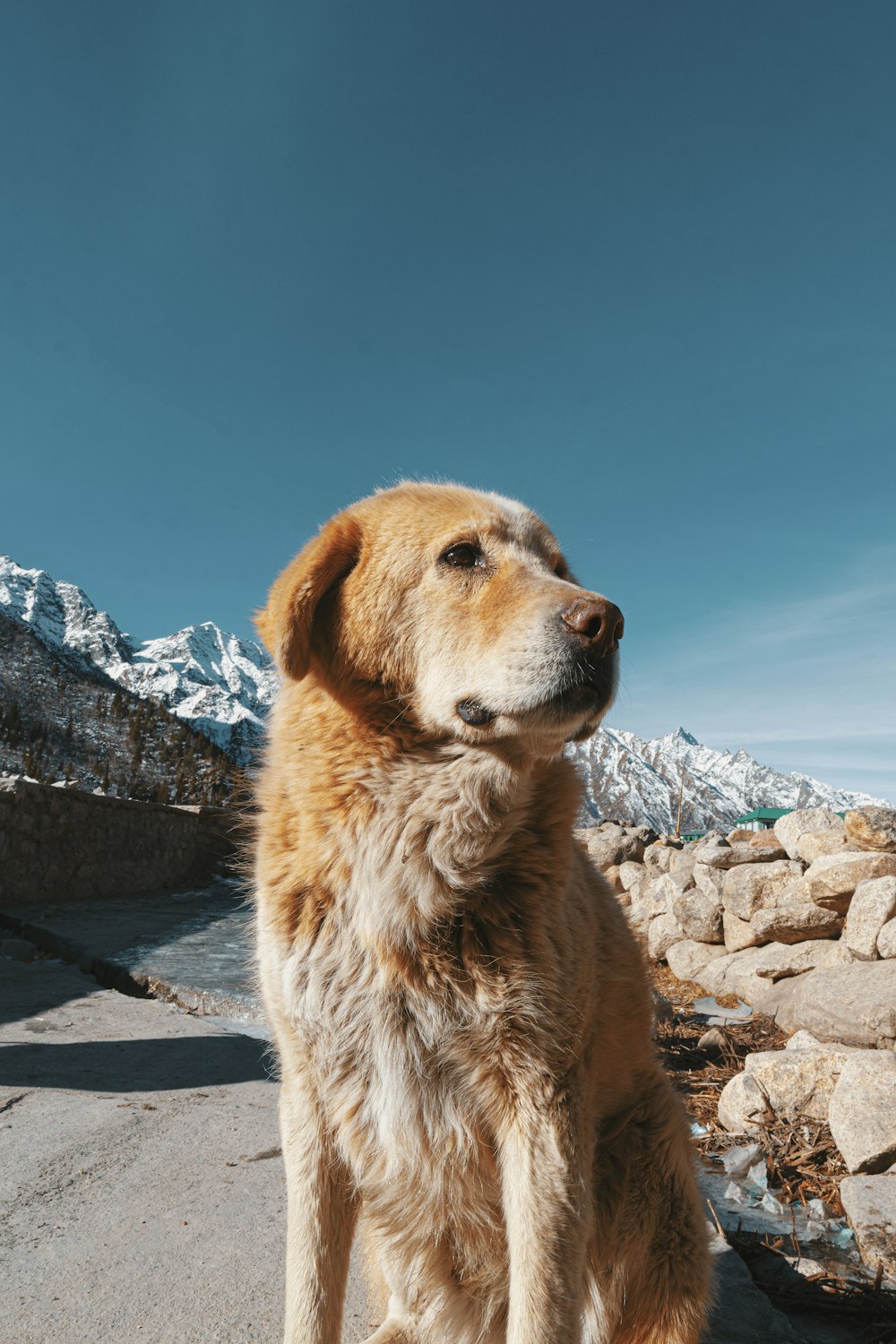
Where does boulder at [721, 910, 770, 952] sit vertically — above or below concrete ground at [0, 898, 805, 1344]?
above

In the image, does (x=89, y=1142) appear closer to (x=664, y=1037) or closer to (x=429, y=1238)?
(x=429, y=1238)

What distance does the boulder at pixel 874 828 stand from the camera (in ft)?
18.5

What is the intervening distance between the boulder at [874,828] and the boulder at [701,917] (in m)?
1.51

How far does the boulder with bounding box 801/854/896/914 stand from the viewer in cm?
520

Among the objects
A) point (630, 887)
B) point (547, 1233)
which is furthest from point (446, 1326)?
point (630, 887)

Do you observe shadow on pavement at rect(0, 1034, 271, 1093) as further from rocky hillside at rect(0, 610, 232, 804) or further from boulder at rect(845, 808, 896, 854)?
rocky hillside at rect(0, 610, 232, 804)

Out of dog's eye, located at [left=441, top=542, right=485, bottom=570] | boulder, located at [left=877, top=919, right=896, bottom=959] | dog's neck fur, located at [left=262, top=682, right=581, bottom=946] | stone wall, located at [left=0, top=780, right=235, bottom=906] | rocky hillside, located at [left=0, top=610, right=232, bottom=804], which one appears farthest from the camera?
rocky hillside, located at [left=0, top=610, right=232, bottom=804]

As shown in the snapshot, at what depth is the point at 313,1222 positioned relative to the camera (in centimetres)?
180

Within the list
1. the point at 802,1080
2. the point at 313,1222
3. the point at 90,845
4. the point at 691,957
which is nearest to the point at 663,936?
the point at 691,957

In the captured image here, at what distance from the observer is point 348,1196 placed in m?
1.89

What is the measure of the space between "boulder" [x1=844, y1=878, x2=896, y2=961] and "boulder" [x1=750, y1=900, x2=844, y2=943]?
0.50 meters

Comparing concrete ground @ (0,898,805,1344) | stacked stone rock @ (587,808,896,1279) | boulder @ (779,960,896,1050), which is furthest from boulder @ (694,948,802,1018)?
concrete ground @ (0,898,805,1344)

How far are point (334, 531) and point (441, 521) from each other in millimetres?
311

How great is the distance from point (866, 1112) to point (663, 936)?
4.69m
